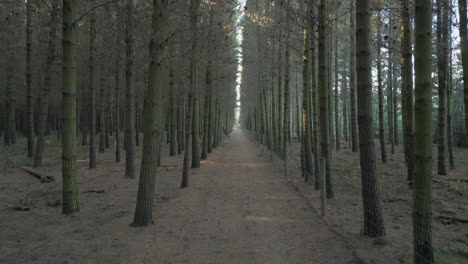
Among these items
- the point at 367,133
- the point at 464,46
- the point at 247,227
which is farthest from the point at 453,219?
the point at 247,227

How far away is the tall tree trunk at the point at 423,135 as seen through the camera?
385 cm

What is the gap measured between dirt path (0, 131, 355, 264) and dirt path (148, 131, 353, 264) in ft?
0.05

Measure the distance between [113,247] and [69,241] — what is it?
774 millimetres

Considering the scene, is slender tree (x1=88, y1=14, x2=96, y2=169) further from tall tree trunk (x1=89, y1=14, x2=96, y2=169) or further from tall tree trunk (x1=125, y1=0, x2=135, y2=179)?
tall tree trunk (x1=125, y1=0, x2=135, y2=179)

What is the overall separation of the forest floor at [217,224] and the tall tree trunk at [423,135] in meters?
0.63

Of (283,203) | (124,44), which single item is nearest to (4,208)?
(283,203)

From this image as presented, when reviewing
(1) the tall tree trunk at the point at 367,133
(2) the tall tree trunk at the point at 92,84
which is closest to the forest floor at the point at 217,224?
(1) the tall tree trunk at the point at 367,133

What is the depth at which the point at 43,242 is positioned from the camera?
16.1 feet

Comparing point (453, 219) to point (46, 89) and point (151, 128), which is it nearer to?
point (151, 128)

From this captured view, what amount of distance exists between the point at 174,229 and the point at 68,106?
3.27 m

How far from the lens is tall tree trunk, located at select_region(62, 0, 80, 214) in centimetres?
627

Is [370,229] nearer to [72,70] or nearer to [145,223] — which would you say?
[145,223]

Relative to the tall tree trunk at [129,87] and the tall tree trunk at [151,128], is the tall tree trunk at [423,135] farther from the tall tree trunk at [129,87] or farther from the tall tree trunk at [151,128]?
the tall tree trunk at [129,87]

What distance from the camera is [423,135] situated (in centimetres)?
387
